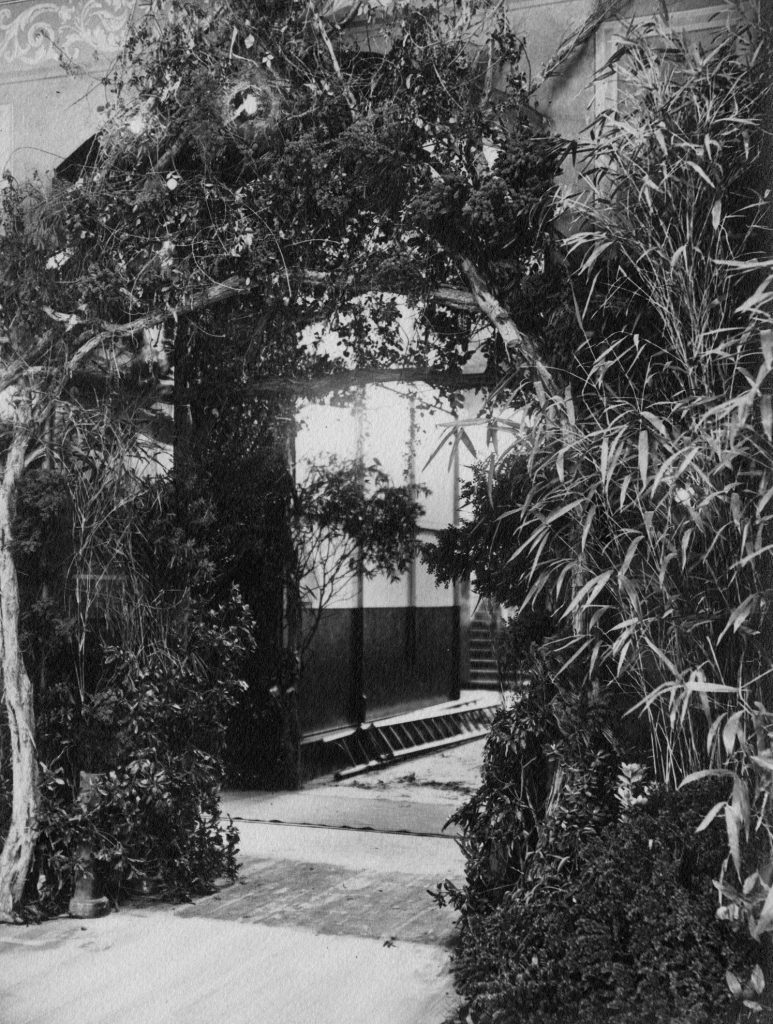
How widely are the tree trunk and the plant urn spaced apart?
7.2 inches

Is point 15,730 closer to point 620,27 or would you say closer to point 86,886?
point 86,886

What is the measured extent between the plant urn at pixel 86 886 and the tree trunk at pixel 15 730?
18 centimetres

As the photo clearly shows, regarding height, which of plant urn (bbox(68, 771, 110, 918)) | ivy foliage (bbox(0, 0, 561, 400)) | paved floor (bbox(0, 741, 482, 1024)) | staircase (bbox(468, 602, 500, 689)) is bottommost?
paved floor (bbox(0, 741, 482, 1024))

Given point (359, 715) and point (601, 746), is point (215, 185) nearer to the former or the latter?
point (601, 746)

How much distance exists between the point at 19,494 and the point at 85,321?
0.74 m

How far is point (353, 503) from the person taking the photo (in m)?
6.98

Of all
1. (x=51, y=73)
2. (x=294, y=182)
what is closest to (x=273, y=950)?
(x=294, y=182)

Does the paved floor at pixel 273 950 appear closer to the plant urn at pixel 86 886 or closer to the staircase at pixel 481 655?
the plant urn at pixel 86 886

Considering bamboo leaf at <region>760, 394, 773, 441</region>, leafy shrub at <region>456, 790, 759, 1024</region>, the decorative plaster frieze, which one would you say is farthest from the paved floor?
Answer: the decorative plaster frieze

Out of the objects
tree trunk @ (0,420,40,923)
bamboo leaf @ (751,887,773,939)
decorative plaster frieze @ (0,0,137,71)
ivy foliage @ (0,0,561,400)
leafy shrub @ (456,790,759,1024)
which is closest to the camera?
bamboo leaf @ (751,887,773,939)

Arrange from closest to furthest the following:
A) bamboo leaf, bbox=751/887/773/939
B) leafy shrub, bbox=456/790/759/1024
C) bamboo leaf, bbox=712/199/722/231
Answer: bamboo leaf, bbox=751/887/773/939 → leafy shrub, bbox=456/790/759/1024 → bamboo leaf, bbox=712/199/722/231

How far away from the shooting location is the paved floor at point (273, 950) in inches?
128

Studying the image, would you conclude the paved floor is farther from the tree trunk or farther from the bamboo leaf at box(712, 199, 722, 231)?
the bamboo leaf at box(712, 199, 722, 231)

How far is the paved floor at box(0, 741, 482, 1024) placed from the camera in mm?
3252
